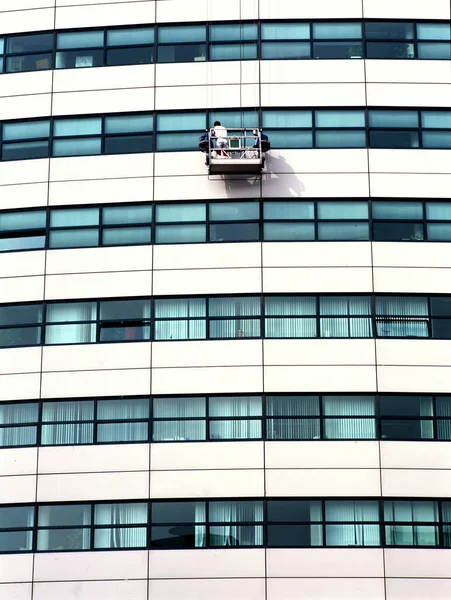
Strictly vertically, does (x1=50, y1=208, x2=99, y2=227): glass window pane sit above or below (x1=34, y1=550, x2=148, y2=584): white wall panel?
above

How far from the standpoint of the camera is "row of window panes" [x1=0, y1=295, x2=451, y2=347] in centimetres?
2978

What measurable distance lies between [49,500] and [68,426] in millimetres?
2334

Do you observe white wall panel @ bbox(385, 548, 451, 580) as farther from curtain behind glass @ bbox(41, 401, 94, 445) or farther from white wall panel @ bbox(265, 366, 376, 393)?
curtain behind glass @ bbox(41, 401, 94, 445)

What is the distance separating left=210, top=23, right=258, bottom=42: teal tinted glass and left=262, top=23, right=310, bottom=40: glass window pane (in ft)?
1.24

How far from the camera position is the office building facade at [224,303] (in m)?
28.3

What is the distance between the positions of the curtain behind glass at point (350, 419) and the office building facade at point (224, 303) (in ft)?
0.32

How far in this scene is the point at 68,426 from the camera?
2959 cm

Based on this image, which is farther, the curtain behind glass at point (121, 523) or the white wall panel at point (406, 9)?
the white wall panel at point (406, 9)

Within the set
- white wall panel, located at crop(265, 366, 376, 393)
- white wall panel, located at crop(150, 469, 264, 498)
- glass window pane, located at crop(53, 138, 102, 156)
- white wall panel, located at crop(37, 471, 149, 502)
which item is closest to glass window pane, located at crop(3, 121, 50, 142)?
glass window pane, located at crop(53, 138, 102, 156)

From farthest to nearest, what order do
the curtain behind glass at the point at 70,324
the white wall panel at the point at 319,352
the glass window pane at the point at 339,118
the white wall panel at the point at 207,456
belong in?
the glass window pane at the point at 339,118
the curtain behind glass at the point at 70,324
the white wall panel at the point at 319,352
the white wall panel at the point at 207,456

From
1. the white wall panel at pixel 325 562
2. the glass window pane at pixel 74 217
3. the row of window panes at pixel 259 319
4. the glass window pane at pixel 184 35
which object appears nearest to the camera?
the white wall panel at pixel 325 562

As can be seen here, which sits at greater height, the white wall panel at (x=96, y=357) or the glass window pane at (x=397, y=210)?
the glass window pane at (x=397, y=210)

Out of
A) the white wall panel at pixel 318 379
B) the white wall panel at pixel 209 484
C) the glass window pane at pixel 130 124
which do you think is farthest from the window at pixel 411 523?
the glass window pane at pixel 130 124

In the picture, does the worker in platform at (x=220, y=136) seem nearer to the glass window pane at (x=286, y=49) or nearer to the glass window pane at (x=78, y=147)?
the glass window pane at (x=286, y=49)
